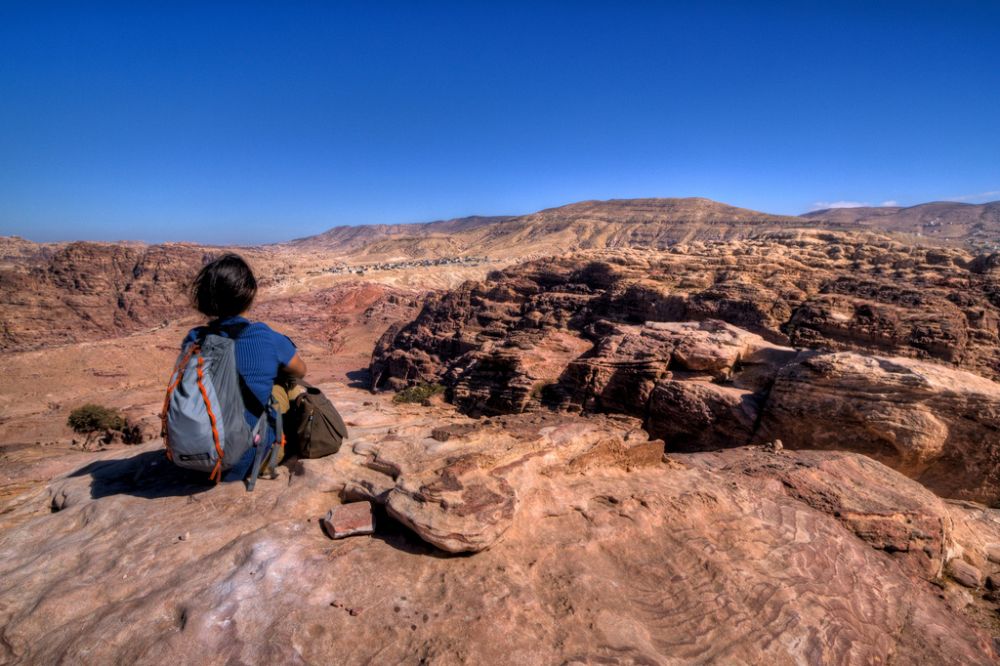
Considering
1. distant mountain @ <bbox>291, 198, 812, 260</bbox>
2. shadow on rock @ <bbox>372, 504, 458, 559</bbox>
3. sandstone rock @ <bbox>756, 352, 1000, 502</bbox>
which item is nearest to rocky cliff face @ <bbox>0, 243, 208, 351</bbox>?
shadow on rock @ <bbox>372, 504, 458, 559</bbox>

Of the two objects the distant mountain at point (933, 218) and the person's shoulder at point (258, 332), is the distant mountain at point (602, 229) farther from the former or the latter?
the person's shoulder at point (258, 332)

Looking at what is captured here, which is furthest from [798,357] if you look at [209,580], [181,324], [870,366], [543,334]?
[181,324]

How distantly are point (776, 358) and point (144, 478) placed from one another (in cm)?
1157

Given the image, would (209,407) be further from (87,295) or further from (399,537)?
(87,295)

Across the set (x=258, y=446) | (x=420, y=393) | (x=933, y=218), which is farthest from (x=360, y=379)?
(x=933, y=218)

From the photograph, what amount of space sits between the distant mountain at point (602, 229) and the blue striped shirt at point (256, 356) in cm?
7607

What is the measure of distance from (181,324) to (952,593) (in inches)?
1487

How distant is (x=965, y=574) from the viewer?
4.35 meters

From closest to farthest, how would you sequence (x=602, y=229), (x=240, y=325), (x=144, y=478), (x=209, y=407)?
(x=209, y=407) → (x=240, y=325) → (x=144, y=478) → (x=602, y=229)

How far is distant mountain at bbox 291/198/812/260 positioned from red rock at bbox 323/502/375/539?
76326mm

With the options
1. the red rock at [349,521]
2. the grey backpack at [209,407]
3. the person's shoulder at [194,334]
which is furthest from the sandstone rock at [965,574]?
the person's shoulder at [194,334]

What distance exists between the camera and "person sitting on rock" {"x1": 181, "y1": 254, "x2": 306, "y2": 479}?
2945 millimetres

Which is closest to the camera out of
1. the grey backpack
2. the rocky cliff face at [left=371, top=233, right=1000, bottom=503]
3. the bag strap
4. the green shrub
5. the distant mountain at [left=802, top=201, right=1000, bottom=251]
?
the grey backpack

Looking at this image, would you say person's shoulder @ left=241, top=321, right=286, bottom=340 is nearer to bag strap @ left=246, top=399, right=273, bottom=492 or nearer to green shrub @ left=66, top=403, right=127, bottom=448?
bag strap @ left=246, top=399, right=273, bottom=492
